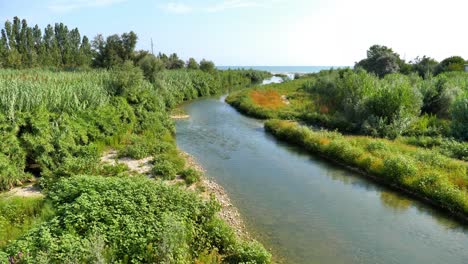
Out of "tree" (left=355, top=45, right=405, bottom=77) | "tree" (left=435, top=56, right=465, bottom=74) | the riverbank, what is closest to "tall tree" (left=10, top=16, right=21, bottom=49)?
the riverbank

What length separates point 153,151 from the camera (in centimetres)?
2089

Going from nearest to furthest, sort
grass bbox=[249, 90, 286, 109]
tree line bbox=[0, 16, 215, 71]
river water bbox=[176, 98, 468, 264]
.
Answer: river water bbox=[176, 98, 468, 264]
grass bbox=[249, 90, 286, 109]
tree line bbox=[0, 16, 215, 71]

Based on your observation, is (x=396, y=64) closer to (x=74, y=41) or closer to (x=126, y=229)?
(x=126, y=229)

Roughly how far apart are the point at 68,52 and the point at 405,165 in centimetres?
7924

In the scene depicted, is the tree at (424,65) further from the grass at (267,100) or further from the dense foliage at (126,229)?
the dense foliage at (126,229)

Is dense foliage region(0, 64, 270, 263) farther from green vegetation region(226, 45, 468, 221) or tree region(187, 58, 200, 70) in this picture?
tree region(187, 58, 200, 70)

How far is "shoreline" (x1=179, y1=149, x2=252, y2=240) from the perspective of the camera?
12848mm

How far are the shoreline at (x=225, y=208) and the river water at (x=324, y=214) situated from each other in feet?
1.13

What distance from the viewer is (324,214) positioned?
48.0 ft

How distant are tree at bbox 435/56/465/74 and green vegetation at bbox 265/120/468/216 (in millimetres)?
52699

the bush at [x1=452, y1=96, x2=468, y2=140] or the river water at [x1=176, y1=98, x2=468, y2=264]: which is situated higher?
the bush at [x1=452, y1=96, x2=468, y2=140]

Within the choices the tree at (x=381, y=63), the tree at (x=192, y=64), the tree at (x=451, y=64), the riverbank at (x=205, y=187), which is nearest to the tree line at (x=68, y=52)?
the tree at (x=192, y=64)

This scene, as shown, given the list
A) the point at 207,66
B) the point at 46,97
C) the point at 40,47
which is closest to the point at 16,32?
the point at 40,47

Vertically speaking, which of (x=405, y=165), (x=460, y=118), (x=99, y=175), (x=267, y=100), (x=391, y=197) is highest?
(x=99, y=175)
